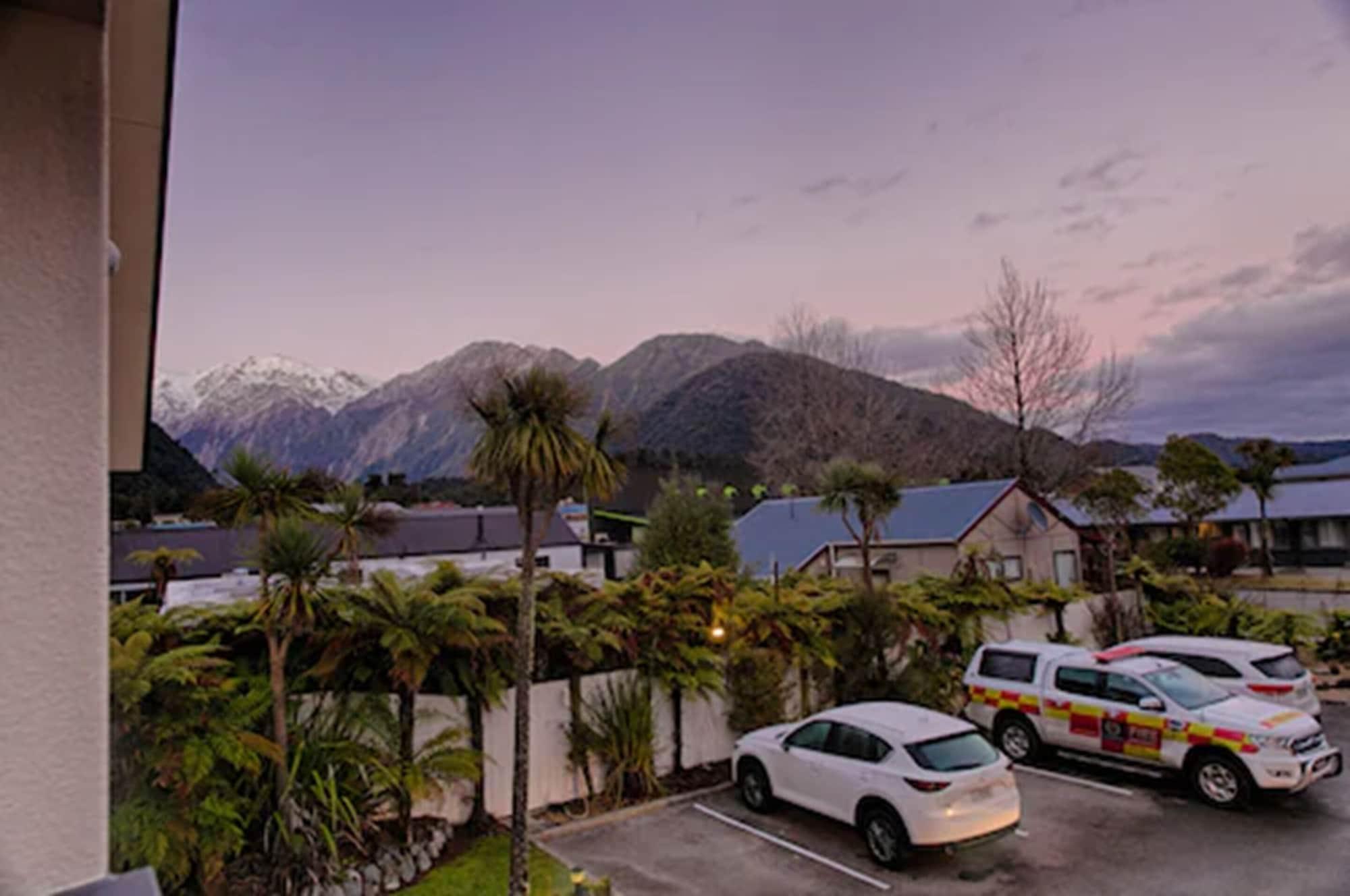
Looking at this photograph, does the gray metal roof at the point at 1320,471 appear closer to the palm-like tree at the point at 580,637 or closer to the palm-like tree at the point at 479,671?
the palm-like tree at the point at 580,637

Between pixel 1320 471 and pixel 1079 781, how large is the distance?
5670cm

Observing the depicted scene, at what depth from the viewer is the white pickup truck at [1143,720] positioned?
32.4 feet

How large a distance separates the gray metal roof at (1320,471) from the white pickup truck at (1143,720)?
45.0m

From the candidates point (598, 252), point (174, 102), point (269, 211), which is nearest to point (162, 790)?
point (174, 102)

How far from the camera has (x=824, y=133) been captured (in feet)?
60.4

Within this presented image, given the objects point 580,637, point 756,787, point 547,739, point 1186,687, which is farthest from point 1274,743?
point 547,739

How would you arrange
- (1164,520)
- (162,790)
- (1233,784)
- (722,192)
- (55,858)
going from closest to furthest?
1. (55,858)
2. (162,790)
3. (1233,784)
4. (722,192)
5. (1164,520)

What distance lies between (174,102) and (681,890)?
832 cm

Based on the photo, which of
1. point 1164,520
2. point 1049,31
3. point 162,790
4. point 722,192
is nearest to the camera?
point 162,790

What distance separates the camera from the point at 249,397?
16050cm

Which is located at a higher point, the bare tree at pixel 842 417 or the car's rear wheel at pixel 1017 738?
the bare tree at pixel 842 417

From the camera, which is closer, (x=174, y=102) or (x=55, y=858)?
(x=55, y=858)

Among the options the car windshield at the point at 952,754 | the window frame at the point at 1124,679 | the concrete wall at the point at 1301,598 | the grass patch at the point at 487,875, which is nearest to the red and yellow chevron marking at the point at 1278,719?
the window frame at the point at 1124,679

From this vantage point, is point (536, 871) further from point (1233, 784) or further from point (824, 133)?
point (824, 133)
